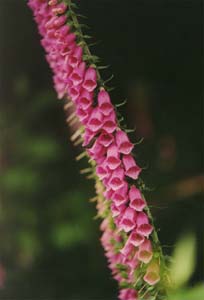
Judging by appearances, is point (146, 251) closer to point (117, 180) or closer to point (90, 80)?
point (117, 180)

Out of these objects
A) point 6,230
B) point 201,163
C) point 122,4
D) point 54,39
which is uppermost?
point 54,39

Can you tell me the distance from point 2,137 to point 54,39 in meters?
0.83

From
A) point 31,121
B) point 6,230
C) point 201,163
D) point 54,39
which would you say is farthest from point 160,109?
point 54,39

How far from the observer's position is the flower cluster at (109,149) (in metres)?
0.99

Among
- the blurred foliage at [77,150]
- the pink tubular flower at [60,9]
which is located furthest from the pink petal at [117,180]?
the blurred foliage at [77,150]

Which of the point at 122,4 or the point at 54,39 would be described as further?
the point at 122,4

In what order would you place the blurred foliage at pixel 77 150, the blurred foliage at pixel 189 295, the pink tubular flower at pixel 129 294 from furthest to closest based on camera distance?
1. the blurred foliage at pixel 77 150
2. the pink tubular flower at pixel 129 294
3. the blurred foliage at pixel 189 295

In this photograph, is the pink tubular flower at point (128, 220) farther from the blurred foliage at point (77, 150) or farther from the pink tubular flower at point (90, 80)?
the blurred foliage at point (77, 150)

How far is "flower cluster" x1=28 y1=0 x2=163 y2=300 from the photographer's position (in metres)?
0.99

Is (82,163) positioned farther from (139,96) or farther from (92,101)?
(92,101)

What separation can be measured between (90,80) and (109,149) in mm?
98

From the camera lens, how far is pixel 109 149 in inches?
39.7

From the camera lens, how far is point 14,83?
5.69 ft

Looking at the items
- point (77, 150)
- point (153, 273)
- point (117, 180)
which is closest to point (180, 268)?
point (153, 273)
